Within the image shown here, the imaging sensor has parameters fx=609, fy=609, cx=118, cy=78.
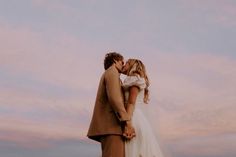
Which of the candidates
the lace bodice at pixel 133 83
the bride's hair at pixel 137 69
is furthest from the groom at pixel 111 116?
the bride's hair at pixel 137 69

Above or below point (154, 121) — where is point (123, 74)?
above

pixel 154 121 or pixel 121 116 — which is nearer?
pixel 121 116

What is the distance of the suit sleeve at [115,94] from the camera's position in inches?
431

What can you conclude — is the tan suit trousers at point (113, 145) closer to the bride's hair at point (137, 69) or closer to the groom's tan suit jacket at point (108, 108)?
the groom's tan suit jacket at point (108, 108)

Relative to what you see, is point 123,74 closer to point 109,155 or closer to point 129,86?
point 129,86

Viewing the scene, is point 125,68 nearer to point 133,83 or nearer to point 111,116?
point 133,83

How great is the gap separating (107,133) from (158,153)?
1.19 metres

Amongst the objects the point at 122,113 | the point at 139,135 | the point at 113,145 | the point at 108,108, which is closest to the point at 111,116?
the point at 108,108

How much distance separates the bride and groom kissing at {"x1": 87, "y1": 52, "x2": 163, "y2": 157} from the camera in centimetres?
1106

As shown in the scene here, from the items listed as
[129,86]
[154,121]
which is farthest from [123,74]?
[154,121]

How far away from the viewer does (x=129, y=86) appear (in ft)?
37.1

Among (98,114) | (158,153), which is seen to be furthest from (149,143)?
(98,114)

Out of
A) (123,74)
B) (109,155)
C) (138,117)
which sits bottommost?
(109,155)

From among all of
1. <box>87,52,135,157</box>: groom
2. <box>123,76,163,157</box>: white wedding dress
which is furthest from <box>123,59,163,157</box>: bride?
<box>87,52,135,157</box>: groom
